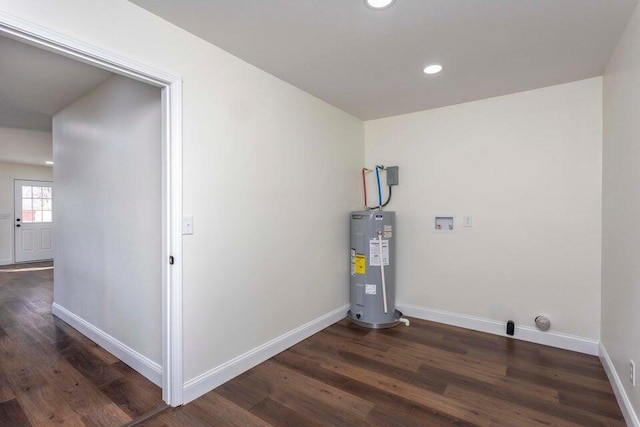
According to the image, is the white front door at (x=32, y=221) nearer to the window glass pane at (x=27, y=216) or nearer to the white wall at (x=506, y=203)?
the window glass pane at (x=27, y=216)

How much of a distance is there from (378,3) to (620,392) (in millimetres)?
2798

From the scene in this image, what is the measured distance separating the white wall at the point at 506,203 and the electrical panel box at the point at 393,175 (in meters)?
0.07

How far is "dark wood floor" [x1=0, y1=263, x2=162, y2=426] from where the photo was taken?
1.94 metres

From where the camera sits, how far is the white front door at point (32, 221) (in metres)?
7.34

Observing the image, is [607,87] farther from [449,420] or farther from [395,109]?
[449,420]

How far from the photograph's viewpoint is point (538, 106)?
2902mm

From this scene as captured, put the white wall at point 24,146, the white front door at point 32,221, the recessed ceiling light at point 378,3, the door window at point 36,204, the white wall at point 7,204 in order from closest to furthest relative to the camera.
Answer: the recessed ceiling light at point 378,3 < the white wall at point 24,146 < the white wall at point 7,204 < the white front door at point 32,221 < the door window at point 36,204

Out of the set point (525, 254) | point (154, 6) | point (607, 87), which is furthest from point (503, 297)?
point (154, 6)

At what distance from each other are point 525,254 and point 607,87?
151 cm

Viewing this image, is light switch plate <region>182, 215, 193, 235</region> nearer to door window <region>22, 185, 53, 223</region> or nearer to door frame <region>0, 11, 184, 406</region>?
door frame <region>0, 11, 184, 406</region>

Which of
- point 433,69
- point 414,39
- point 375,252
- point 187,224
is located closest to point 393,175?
point 375,252

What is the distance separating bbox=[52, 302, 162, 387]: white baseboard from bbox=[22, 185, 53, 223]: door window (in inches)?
225

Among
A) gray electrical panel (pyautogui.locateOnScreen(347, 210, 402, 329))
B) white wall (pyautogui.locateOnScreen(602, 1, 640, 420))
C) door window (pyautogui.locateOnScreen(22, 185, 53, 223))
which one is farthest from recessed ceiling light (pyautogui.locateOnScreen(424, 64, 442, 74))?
door window (pyautogui.locateOnScreen(22, 185, 53, 223))

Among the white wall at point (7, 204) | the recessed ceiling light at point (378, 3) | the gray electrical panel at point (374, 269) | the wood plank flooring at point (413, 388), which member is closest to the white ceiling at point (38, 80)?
the recessed ceiling light at point (378, 3)
